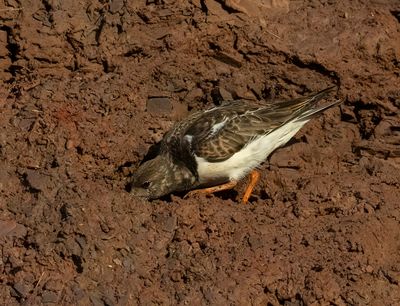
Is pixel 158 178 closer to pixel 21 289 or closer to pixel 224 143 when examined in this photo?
pixel 224 143

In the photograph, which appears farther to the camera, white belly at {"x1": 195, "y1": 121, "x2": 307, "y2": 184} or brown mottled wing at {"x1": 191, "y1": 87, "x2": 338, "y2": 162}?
white belly at {"x1": 195, "y1": 121, "x2": 307, "y2": 184}

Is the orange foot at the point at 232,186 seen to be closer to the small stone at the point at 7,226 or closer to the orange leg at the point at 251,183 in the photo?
the orange leg at the point at 251,183

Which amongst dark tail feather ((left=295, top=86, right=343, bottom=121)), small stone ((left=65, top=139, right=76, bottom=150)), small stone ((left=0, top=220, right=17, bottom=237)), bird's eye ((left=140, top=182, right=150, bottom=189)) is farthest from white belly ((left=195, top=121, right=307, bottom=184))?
small stone ((left=0, top=220, right=17, bottom=237))

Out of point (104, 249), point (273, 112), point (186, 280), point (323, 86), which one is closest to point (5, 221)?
point (104, 249)

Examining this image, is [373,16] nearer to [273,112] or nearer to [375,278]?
[273,112]

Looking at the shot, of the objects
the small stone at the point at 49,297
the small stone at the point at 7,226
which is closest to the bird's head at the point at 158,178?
the small stone at the point at 7,226

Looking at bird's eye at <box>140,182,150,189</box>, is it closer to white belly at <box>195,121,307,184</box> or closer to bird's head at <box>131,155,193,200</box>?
bird's head at <box>131,155,193,200</box>

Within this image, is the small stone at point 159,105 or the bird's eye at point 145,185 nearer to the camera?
the bird's eye at point 145,185
